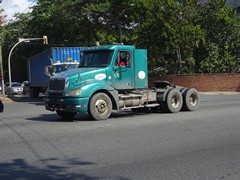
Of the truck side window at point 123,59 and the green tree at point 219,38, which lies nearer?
the truck side window at point 123,59

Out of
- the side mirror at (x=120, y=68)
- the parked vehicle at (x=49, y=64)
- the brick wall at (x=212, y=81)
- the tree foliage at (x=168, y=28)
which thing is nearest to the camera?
the side mirror at (x=120, y=68)

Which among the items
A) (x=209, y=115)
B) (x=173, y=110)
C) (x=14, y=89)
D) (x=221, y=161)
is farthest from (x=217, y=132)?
(x=14, y=89)

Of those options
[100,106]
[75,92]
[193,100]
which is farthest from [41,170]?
[193,100]

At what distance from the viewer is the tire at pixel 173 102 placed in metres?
14.5

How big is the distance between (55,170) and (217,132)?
5.06 meters

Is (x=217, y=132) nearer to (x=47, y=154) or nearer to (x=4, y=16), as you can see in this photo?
(x=47, y=154)

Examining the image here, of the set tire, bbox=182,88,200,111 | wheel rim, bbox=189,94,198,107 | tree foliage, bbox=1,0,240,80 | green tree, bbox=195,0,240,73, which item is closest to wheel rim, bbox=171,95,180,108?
tire, bbox=182,88,200,111

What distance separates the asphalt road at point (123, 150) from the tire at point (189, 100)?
3.24 metres

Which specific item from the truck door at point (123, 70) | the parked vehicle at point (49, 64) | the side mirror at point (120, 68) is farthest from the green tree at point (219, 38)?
the side mirror at point (120, 68)

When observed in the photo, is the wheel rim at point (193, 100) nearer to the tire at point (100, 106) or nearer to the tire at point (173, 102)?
the tire at point (173, 102)

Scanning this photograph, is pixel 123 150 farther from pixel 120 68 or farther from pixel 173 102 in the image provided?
pixel 173 102

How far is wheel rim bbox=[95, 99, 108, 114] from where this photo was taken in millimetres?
12477

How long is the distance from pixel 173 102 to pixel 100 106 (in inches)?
144

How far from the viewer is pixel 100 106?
41.2 ft
